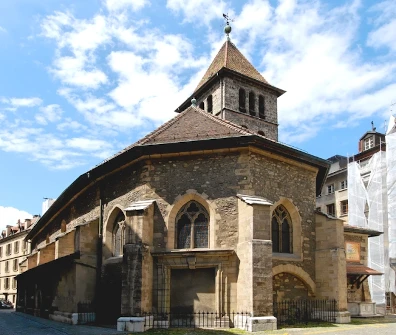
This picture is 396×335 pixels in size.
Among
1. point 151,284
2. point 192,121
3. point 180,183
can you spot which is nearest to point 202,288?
point 151,284

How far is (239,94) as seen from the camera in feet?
91.9

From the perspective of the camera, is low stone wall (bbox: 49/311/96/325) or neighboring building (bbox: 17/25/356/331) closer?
neighboring building (bbox: 17/25/356/331)

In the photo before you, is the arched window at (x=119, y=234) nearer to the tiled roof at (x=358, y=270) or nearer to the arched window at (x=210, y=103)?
the tiled roof at (x=358, y=270)

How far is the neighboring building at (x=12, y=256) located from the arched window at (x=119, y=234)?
38.1 metres

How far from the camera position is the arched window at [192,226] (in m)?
15.6

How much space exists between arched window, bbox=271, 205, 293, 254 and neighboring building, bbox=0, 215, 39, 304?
42.5 meters

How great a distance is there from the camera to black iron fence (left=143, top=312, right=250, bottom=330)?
14.2 meters

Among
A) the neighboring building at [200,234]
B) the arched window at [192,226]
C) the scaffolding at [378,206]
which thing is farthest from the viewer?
the scaffolding at [378,206]

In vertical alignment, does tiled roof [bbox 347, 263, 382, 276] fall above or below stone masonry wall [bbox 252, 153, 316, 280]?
below

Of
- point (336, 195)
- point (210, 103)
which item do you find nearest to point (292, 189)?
point (210, 103)

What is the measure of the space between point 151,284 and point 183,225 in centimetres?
232

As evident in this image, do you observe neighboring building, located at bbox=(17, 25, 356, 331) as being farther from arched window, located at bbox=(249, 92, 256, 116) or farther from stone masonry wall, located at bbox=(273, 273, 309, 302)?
arched window, located at bbox=(249, 92, 256, 116)

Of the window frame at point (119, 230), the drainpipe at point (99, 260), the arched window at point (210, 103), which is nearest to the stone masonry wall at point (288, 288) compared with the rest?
the window frame at point (119, 230)

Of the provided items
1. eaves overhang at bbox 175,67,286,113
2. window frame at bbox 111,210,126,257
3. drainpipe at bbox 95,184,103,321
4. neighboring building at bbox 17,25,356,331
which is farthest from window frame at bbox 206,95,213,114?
window frame at bbox 111,210,126,257
